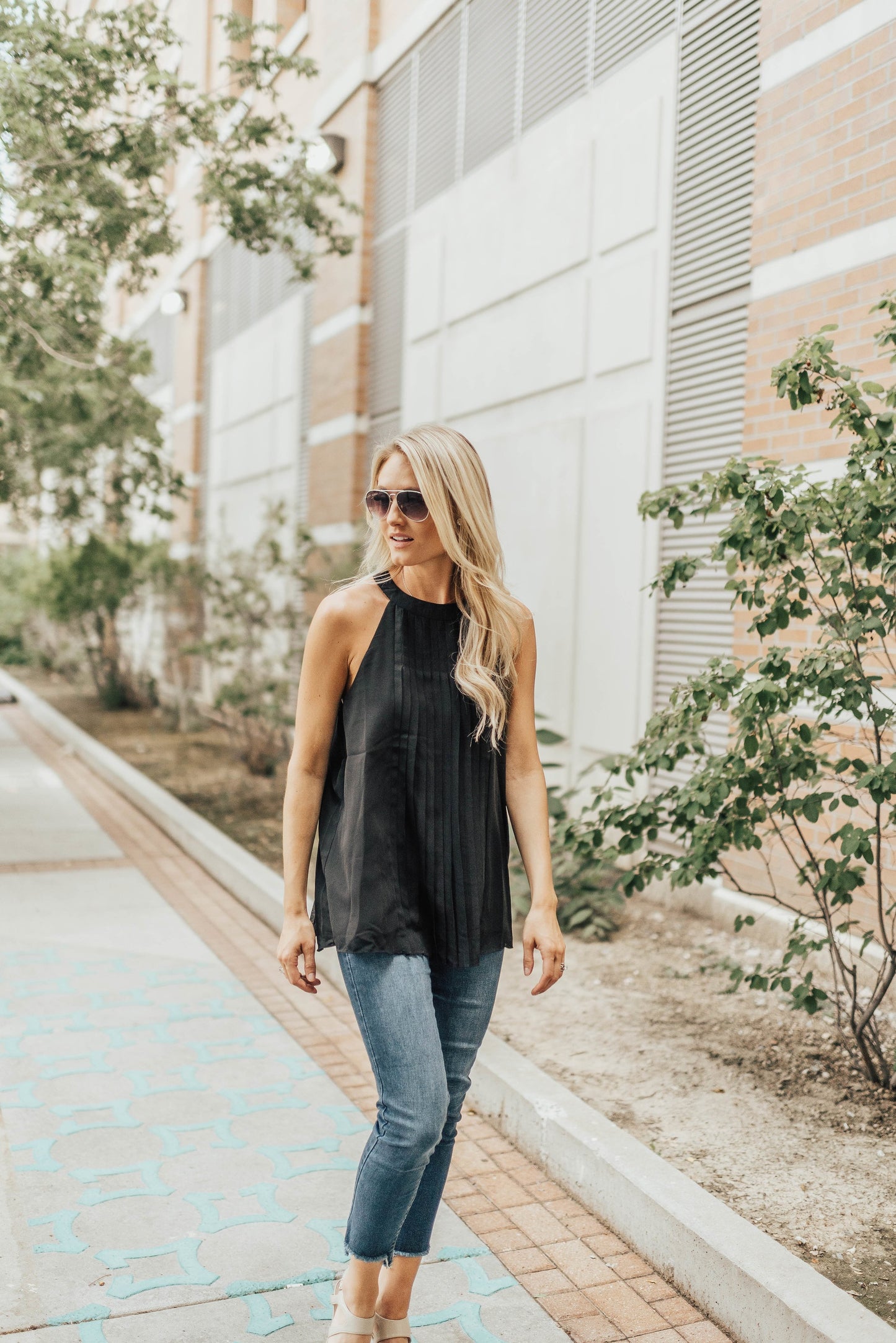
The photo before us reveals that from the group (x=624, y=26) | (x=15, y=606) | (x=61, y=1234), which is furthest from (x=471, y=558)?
(x=15, y=606)

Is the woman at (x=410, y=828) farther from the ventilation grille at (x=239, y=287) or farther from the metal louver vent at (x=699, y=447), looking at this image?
the ventilation grille at (x=239, y=287)

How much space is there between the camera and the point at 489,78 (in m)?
10.1

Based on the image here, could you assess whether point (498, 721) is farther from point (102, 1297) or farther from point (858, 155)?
point (858, 155)

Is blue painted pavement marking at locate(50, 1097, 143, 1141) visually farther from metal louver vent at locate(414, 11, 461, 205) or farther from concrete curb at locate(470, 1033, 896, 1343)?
metal louver vent at locate(414, 11, 461, 205)

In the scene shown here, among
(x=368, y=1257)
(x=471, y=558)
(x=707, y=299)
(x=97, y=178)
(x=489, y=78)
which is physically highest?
(x=489, y=78)

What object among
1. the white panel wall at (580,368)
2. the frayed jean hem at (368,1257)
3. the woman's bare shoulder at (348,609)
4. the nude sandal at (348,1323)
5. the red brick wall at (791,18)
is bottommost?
the nude sandal at (348,1323)

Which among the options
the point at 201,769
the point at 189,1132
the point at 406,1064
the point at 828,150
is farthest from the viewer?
the point at 201,769

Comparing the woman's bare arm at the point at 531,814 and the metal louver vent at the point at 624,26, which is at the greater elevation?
the metal louver vent at the point at 624,26

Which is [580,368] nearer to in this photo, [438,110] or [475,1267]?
[438,110]

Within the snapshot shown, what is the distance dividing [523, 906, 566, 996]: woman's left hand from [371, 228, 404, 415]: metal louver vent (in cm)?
973

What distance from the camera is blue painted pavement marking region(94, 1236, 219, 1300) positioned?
300 cm

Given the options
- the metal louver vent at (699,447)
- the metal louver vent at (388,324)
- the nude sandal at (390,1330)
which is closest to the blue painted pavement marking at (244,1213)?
the nude sandal at (390,1330)

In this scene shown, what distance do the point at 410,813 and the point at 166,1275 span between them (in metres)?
1.52

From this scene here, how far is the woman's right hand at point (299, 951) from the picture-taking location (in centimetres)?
256
